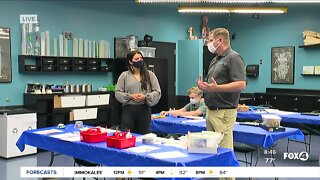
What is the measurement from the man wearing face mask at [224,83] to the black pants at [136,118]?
0.90 metres

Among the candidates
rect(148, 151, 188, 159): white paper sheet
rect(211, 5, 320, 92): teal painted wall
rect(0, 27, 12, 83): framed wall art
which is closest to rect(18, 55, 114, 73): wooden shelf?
rect(0, 27, 12, 83): framed wall art

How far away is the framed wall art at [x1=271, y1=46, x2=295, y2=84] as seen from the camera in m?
8.83

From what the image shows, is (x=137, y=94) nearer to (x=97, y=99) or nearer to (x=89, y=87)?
(x=97, y=99)

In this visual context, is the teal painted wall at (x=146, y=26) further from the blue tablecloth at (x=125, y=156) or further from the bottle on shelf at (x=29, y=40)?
the blue tablecloth at (x=125, y=156)

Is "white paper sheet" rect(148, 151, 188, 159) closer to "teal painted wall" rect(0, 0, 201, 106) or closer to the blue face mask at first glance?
the blue face mask

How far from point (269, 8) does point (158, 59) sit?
2.56m

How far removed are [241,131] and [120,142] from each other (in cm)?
168

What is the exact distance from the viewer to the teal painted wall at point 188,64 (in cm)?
895

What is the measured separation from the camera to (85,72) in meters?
7.32

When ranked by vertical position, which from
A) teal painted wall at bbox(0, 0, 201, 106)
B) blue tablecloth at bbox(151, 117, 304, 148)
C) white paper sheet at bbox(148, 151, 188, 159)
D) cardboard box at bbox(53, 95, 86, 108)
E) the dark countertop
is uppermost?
teal painted wall at bbox(0, 0, 201, 106)

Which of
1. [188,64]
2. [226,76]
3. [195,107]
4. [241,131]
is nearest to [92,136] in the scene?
[226,76]

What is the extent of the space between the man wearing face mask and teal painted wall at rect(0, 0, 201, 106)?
401cm

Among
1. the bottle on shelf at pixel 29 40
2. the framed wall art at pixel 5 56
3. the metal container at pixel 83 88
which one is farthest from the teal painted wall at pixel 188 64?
the framed wall art at pixel 5 56

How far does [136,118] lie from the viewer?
424 cm
